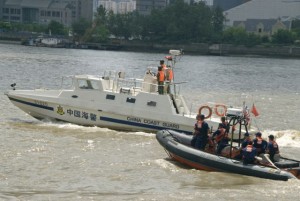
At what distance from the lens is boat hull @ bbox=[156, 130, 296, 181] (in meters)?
24.9

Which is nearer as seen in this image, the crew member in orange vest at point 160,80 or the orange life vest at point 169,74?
the crew member in orange vest at point 160,80

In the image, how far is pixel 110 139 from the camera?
32.6 metres

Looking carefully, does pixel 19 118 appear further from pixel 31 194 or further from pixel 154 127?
pixel 31 194

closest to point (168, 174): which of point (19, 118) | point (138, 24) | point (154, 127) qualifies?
point (154, 127)

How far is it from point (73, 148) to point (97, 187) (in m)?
6.71

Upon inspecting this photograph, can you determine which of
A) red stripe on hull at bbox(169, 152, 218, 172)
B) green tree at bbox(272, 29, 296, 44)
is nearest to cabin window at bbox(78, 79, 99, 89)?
red stripe on hull at bbox(169, 152, 218, 172)

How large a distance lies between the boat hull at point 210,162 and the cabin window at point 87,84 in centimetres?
653

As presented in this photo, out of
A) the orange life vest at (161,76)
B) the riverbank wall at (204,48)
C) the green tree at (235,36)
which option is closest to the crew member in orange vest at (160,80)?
the orange life vest at (161,76)

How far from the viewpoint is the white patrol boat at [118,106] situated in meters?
33.4

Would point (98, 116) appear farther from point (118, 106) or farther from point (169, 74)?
point (169, 74)

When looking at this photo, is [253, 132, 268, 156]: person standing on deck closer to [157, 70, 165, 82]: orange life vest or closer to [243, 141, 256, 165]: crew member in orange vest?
[243, 141, 256, 165]: crew member in orange vest

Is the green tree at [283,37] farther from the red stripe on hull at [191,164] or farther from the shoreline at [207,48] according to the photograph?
the red stripe on hull at [191,164]

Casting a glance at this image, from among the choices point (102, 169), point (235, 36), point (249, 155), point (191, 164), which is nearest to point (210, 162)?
point (191, 164)

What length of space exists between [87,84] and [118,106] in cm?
190
